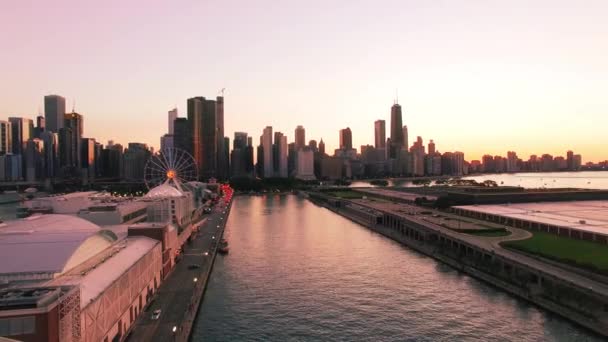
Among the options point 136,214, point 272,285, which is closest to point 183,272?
point 272,285

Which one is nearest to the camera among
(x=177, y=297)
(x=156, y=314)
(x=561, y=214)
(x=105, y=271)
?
(x=105, y=271)

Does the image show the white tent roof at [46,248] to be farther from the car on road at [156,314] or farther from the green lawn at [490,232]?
the green lawn at [490,232]

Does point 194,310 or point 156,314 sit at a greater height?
point 156,314

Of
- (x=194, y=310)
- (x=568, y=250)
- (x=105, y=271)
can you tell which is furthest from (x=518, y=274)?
(x=105, y=271)

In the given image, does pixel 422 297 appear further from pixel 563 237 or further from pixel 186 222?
pixel 186 222

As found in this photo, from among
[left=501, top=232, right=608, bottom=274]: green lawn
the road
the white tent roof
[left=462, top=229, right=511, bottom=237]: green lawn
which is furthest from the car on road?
[left=462, top=229, right=511, bottom=237]: green lawn

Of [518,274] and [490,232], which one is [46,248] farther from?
[490,232]

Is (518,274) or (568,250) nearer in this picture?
(518,274)
